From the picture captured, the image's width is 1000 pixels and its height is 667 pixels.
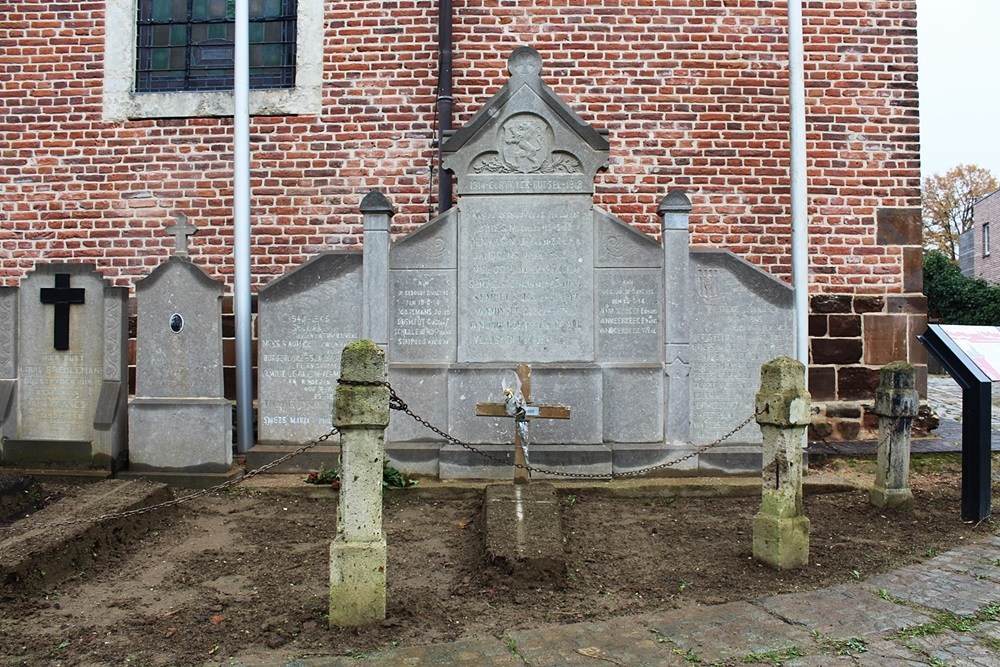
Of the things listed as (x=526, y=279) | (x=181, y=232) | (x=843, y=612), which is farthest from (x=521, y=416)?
(x=181, y=232)

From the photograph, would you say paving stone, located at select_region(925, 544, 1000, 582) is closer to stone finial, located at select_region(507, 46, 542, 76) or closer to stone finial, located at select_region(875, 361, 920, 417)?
stone finial, located at select_region(875, 361, 920, 417)

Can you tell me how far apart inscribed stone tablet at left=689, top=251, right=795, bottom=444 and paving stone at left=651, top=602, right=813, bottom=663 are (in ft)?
9.29

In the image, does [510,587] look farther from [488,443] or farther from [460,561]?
[488,443]

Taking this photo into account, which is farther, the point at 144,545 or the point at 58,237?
the point at 58,237

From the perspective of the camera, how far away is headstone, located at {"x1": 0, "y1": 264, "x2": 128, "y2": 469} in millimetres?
6184

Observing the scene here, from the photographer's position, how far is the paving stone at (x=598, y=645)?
303 cm

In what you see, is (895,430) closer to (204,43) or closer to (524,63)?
(524,63)

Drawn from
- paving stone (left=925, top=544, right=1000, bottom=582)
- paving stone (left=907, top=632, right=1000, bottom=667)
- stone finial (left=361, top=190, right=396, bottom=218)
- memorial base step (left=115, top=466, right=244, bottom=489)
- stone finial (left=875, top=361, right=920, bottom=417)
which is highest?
stone finial (left=361, top=190, right=396, bottom=218)

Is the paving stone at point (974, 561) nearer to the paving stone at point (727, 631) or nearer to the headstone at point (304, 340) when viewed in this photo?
the paving stone at point (727, 631)

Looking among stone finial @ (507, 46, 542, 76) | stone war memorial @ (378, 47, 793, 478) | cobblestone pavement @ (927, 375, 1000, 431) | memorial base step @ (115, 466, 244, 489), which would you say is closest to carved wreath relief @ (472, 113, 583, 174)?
stone war memorial @ (378, 47, 793, 478)

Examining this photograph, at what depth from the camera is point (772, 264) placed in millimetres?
8133

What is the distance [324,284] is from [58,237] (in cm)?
410

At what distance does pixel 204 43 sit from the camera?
8.68 meters

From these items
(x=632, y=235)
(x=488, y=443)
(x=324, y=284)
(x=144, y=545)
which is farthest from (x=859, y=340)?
(x=144, y=545)
